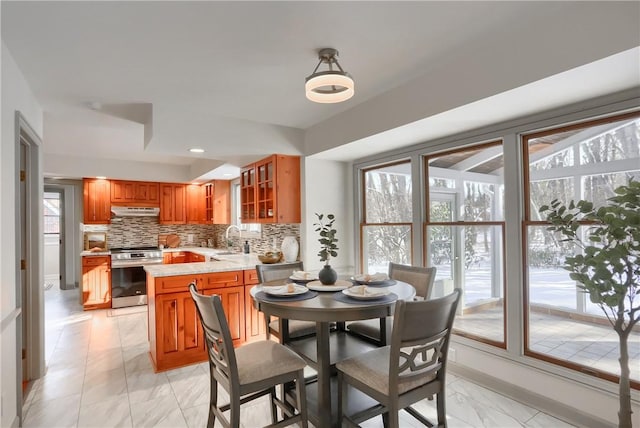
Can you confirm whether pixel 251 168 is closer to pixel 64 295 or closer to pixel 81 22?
pixel 81 22

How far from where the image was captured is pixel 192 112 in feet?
10.9

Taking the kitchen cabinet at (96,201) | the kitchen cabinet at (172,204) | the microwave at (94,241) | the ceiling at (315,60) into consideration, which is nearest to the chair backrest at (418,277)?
the ceiling at (315,60)

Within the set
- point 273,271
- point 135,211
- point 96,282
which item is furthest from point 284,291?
point 135,211

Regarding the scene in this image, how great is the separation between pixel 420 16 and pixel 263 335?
10.8 feet

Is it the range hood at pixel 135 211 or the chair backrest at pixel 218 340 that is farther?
the range hood at pixel 135 211

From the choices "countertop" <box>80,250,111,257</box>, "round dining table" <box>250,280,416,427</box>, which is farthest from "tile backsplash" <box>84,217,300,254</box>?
"round dining table" <box>250,280,416,427</box>

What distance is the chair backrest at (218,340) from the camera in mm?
1746

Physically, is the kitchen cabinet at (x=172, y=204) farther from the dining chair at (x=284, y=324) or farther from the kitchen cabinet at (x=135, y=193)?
the dining chair at (x=284, y=324)

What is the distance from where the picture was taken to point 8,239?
207 centimetres

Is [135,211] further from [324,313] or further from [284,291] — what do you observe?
[324,313]

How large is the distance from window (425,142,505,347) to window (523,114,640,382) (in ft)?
0.81

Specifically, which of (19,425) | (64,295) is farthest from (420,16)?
(64,295)

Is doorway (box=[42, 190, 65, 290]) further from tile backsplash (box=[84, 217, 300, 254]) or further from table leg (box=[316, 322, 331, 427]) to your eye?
table leg (box=[316, 322, 331, 427])

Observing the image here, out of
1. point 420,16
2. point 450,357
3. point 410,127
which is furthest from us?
point 450,357
